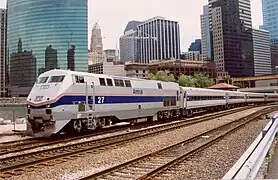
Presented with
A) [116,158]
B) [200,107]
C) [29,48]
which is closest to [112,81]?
[116,158]

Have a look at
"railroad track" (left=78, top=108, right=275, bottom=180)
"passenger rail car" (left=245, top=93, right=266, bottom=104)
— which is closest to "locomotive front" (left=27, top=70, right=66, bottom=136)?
"railroad track" (left=78, top=108, right=275, bottom=180)

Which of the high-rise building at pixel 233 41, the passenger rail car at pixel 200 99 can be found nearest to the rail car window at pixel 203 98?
the passenger rail car at pixel 200 99

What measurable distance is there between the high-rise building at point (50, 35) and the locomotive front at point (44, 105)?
132 meters

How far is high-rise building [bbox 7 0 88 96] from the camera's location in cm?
14800

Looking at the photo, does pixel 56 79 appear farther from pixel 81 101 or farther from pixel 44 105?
pixel 81 101

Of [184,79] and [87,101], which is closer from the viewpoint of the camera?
[87,101]

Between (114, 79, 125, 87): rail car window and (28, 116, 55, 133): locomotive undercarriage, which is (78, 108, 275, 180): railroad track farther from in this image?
(114, 79, 125, 87): rail car window

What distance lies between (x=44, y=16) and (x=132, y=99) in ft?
452

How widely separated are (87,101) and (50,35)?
447 ft

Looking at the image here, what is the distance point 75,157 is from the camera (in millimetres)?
12523

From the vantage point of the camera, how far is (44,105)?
57.1 feet

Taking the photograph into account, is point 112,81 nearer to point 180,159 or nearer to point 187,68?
point 180,159

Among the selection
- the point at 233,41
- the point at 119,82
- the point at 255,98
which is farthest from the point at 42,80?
the point at 233,41

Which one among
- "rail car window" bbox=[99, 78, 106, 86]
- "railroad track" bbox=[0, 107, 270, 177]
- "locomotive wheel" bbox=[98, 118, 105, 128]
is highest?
"rail car window" bbox=[99, 78, 106, 86]
